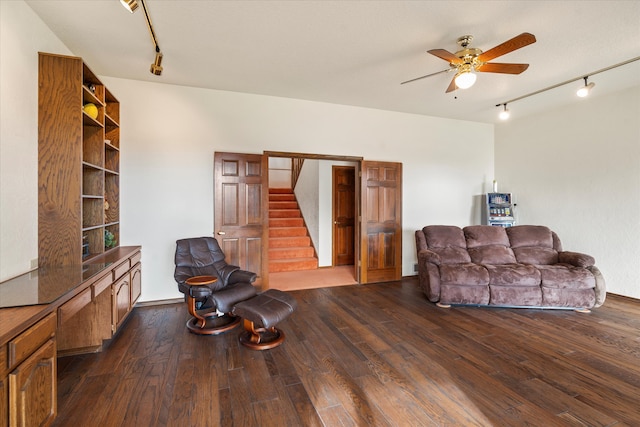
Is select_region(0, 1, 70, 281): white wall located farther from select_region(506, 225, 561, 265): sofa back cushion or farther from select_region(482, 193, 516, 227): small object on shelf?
select_region(482, 193, 516, 227): small object on shelf

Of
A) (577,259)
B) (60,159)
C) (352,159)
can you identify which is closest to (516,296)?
(577,259)

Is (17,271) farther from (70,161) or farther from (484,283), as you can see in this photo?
(484,283)

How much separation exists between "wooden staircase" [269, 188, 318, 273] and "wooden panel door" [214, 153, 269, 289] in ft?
5.01

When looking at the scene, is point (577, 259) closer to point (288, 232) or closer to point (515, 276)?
point (515, 276)

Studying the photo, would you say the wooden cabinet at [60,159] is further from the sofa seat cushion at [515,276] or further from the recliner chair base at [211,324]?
the sofa seat cushion at [515,276]

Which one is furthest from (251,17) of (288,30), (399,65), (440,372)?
(440,372)

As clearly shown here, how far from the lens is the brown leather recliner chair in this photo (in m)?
2.87

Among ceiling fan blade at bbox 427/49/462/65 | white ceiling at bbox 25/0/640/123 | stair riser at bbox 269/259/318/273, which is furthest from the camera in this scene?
stair riser at bbox 269/259/318/273

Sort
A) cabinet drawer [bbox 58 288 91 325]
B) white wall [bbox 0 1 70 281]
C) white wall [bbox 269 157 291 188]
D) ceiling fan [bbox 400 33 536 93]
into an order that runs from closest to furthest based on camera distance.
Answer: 1. cabinet drawer [bbox 58 288 91 325]
2. white wall [bbox 0 1 70 281]
3. ceiling fan [bbox 400 33 536 93]
4. white wall [bbox 269 157 291 188]

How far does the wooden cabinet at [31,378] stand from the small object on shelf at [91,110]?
2113 mm

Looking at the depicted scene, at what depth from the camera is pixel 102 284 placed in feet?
7.54

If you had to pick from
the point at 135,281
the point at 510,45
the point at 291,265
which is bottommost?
the point at 291,265

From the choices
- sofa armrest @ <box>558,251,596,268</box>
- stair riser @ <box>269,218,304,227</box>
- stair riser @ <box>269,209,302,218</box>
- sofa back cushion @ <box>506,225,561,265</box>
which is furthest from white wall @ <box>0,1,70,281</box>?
sofa armrest @ <box>558,251,596,268</box>

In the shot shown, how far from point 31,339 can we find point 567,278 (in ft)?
16.4
